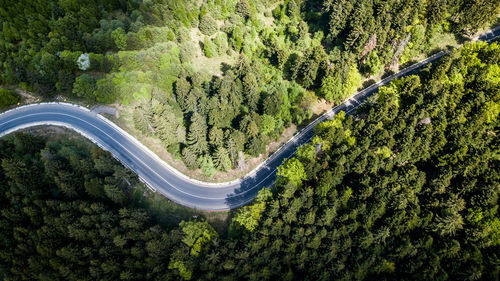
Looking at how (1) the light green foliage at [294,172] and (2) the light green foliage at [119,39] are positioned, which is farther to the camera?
(2) the light green foliage at [119,39]

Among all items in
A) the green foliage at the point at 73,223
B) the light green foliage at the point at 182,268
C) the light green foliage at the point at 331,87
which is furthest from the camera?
the light green foliage at the point at 331,87

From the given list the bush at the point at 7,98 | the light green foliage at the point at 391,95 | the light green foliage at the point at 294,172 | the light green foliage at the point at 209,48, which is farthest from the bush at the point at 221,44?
the bush at the point at 7,98

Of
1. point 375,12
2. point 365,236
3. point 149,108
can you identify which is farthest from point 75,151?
point 375,12

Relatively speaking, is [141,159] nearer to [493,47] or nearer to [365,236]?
[365,236]

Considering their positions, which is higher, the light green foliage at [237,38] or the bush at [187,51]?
the light green foliage at [237,38]

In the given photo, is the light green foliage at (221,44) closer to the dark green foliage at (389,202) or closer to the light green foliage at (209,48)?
the light green foliage at (209,48)

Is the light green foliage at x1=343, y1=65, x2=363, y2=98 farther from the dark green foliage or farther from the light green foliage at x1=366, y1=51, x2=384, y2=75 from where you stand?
the dark green foliage
